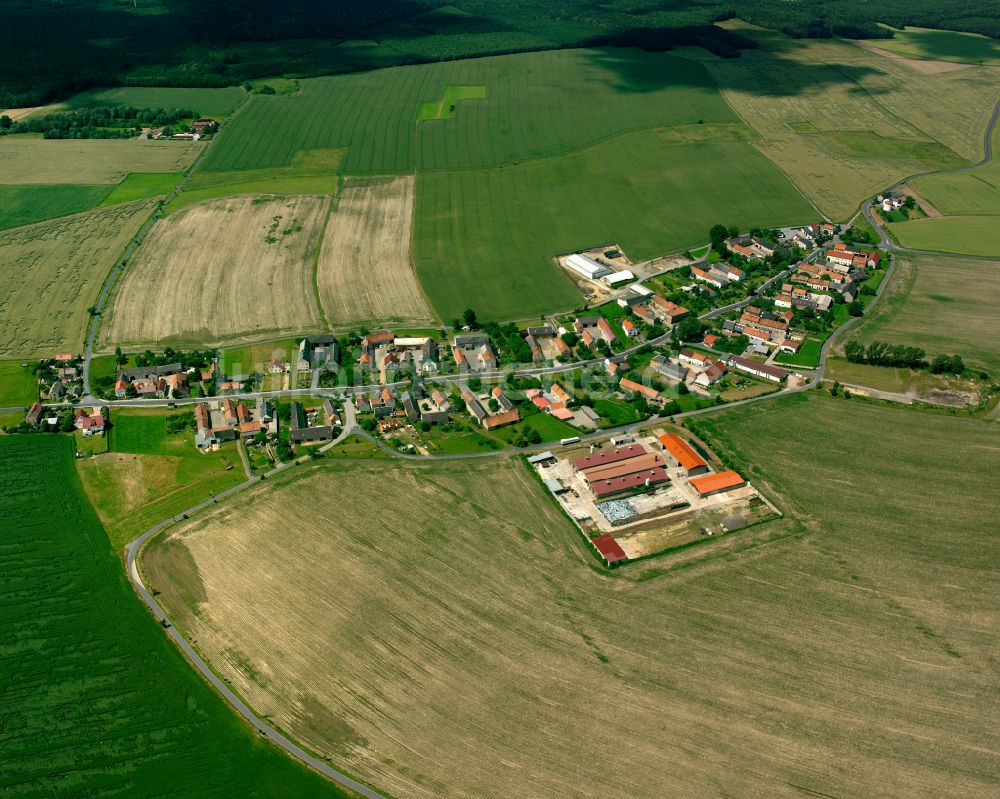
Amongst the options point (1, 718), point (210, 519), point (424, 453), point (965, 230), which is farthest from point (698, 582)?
point (965, 230)

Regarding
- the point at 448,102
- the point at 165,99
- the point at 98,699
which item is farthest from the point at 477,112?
the point at 98,699

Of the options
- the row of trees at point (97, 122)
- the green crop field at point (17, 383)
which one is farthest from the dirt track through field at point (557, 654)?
the row of trees at point (97, 122)

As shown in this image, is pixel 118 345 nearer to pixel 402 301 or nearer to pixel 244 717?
pixel 402 301

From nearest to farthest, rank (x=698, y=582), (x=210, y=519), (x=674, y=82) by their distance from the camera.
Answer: (x=698, y=582) → (x=210, y=519) → (x=674, y=82)

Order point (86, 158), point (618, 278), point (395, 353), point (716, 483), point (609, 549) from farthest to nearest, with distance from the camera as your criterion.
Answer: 1. point (86, 158)
2. point (618, 278)
3. point (395, 353)
4. point (716, 483)
5. point (609, 549)

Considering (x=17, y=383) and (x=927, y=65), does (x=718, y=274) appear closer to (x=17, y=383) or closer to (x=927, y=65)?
(x=17, y=383)

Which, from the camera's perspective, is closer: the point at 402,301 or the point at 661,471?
the point at 661,471

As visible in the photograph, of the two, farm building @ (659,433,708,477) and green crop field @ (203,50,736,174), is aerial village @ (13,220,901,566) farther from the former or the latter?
green crop field @ (203,50,736,174)
